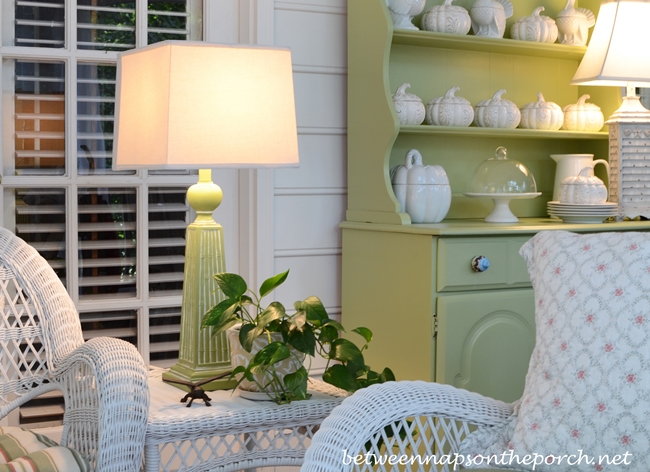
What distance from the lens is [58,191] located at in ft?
7.13

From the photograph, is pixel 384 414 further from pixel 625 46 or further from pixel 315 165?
pixel 625 46

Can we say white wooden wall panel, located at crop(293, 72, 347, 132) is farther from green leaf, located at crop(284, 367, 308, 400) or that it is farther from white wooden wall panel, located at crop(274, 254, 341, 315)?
green leaf, located at crop(284, 367, 308, 400)

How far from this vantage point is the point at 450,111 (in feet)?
7.77

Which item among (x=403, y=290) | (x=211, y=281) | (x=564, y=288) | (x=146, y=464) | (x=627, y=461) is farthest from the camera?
(x=403, y=290)

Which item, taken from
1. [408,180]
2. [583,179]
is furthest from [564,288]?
[583,179]

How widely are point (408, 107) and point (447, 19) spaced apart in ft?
0.97

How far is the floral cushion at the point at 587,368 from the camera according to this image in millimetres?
1213

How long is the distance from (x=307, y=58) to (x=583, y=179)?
0.89m

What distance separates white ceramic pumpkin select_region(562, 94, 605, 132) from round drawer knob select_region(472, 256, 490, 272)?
802 millimetres

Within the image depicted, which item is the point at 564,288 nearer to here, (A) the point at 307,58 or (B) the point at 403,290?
(B) the point at 403,290

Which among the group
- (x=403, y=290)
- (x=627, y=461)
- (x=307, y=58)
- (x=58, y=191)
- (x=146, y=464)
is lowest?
(x=146, y=464)

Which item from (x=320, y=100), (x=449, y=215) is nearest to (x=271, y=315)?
(x=320, y=100)

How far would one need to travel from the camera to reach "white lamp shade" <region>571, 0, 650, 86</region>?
230 centimetres

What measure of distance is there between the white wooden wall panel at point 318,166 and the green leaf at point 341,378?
0.89 m
